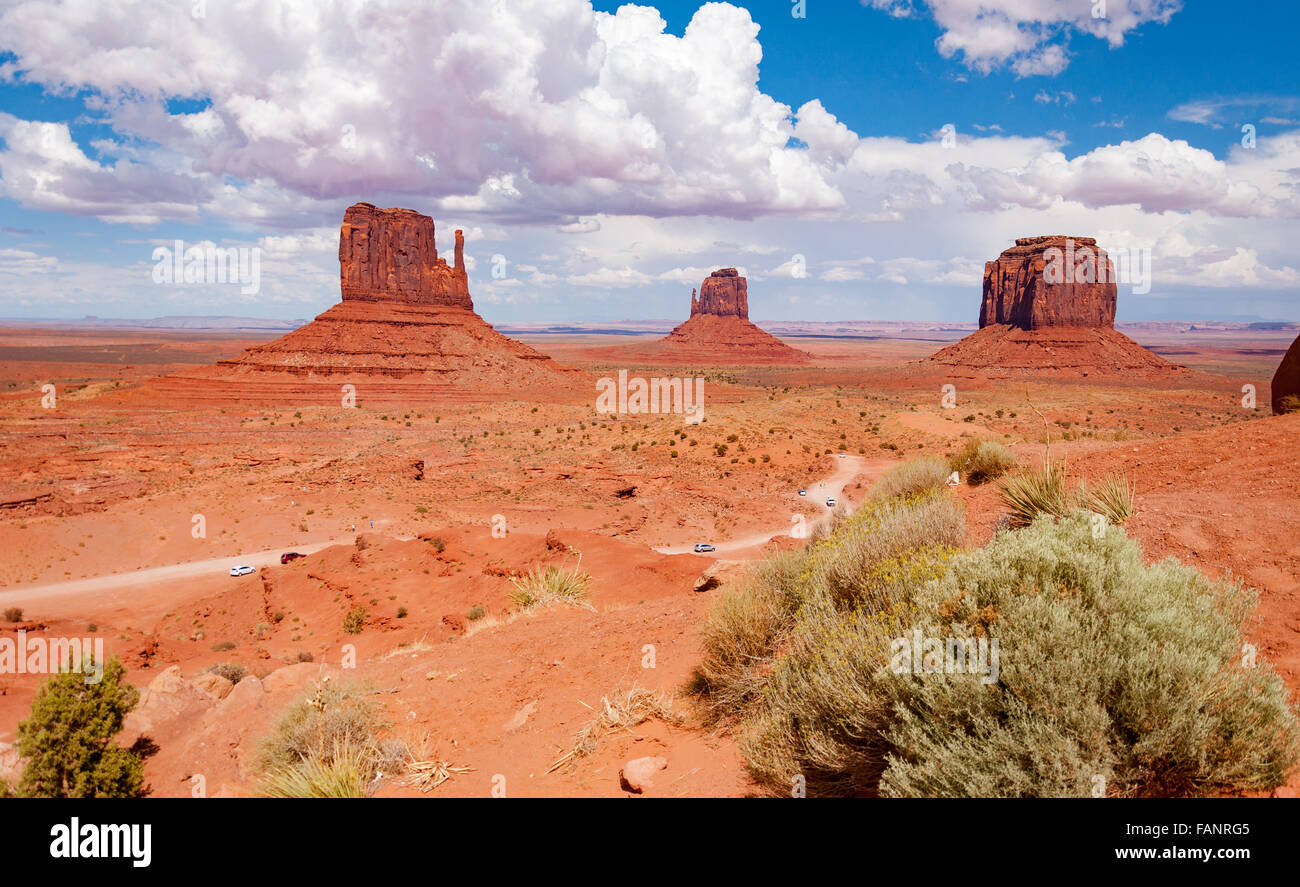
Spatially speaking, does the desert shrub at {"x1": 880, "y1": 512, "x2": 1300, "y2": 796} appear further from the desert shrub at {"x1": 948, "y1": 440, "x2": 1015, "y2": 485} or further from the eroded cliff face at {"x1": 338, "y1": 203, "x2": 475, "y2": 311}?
the eroded cliff face at {"x1": 338, "y1": 203, "x2": 475, "y2": 311}

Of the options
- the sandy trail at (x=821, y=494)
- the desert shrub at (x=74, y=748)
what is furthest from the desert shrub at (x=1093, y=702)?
the sandy trail at (x=821, y=494)

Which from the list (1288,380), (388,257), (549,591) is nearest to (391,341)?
(388,257)

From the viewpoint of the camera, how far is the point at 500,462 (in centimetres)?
3628

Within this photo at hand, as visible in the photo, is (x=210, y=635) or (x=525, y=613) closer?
(x=525, y=613)

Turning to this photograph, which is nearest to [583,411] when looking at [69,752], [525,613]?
[525,613]

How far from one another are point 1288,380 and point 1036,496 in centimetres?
899

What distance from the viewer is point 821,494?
29.7 metres

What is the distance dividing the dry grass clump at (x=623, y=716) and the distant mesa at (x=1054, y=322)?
98.5 m

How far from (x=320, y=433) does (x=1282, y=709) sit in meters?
48.6

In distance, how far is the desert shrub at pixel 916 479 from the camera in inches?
456

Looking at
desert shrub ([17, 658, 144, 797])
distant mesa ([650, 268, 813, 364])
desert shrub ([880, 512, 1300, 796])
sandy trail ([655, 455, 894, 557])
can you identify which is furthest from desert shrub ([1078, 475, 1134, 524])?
Answer: distant mesa ([650, 268, 813, 364])

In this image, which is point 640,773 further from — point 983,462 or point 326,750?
point 983,462

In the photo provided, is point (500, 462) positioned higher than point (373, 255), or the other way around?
point (373, 255)
